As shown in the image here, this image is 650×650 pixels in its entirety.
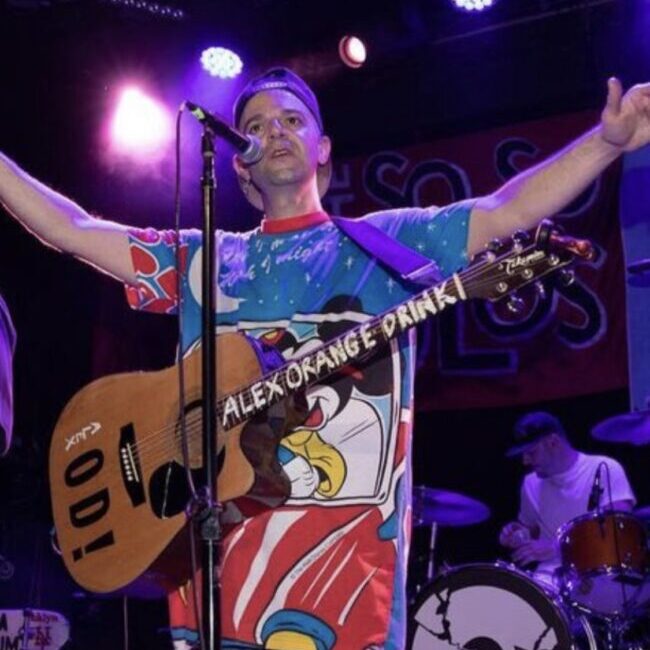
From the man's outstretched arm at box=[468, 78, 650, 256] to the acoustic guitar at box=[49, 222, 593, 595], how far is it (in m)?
0.15

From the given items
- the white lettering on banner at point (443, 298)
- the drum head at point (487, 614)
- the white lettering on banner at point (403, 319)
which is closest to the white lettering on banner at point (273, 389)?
the white lettering on banner at point (403, 319)

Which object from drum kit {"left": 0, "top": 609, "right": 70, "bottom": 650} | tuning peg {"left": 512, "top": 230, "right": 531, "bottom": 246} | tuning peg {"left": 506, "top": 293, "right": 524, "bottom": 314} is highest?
tuning peg {"left": 512, "top": 230, "right": 531, "bottom": 246}

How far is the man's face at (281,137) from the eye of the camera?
12.1 feet

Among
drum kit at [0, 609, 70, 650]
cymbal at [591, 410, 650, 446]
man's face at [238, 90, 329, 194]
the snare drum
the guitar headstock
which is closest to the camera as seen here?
the guitar headstock

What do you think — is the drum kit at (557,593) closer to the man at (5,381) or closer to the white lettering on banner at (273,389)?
the man at (5,381)

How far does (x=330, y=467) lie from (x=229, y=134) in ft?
2.98

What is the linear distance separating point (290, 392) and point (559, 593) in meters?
4.01

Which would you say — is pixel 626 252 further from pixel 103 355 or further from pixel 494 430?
pixel 103 355

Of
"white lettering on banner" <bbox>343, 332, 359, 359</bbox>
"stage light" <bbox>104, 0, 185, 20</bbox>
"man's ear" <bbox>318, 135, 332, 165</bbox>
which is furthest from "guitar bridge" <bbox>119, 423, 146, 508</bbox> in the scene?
"stage light" <bbox>104, 0, 185, 20</bbox>

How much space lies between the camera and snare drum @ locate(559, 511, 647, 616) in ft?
23.3

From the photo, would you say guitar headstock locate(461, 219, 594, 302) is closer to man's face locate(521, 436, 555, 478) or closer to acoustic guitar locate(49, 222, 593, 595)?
acoustic guitar locate(49, 222, 593, 595)

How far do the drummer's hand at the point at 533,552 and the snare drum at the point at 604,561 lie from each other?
556mm

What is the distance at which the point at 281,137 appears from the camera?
12.2 ft

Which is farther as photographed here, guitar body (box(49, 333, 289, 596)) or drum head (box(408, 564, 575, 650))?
drum head (box(408, 564, 575, 650))
